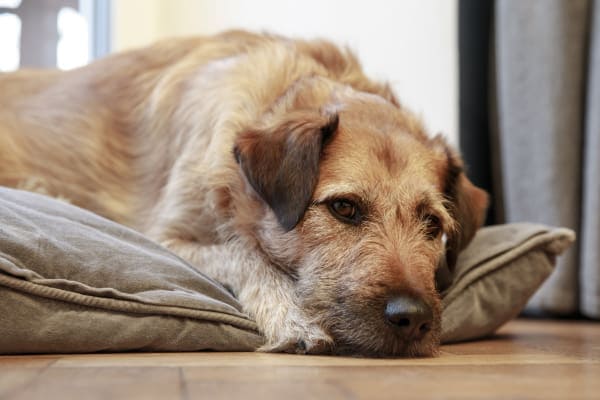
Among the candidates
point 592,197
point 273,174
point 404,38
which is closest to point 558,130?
point 592,197

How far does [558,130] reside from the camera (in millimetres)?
3553

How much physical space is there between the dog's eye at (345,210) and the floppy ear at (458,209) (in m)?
0.41

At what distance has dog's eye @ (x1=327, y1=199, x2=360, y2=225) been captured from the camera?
82.0 inches

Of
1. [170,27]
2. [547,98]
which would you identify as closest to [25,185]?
[547,98]

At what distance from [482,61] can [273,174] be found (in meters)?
2.49

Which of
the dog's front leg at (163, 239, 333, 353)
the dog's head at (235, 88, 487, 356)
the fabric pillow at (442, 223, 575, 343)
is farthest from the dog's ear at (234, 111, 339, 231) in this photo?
the fabric pillow at (442, 223, 575, 343)

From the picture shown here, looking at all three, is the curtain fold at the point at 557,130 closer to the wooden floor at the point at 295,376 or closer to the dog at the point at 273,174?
the dog at the point at 273,174

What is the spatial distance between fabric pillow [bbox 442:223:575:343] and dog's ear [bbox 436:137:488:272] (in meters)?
0.07

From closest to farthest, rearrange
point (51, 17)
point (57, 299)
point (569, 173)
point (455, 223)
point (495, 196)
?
point (57, 299), point (455, 223), point (569, 173), point (495, 196), point (51, 17)

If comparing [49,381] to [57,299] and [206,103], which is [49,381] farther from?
[206,103]

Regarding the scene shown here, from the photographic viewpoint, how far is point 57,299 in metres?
1.80

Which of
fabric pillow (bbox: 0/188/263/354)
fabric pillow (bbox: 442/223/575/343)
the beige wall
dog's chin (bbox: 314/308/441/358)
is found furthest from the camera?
the beige wall

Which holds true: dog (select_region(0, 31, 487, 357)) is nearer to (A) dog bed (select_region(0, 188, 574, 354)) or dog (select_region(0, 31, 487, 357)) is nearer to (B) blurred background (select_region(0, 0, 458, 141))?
(A) dog bed (select_region(0, 188, 574, 354))

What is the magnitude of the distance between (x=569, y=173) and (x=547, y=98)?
0.37 meters
